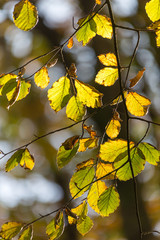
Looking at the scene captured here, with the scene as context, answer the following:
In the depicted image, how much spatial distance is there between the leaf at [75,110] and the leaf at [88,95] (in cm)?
1

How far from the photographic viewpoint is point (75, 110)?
0.69 m

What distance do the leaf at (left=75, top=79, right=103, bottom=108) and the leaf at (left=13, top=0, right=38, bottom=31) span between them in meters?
0.16

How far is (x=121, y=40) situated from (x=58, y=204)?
256 centimetres

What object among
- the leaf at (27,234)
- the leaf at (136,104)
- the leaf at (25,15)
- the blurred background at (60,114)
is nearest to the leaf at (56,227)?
the leaf at (27,234)

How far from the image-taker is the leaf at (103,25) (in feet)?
2.41

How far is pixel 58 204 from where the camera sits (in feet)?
15.3

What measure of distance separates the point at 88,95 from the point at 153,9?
234 millimetres

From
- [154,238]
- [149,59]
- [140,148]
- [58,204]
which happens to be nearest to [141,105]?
[140,148]

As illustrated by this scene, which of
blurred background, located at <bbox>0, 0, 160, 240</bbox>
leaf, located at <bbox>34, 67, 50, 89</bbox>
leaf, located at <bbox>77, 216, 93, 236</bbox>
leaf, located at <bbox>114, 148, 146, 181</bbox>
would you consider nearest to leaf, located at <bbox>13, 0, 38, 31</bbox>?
leaf, located at <bbox>34, 67, 50, 89</bbox>

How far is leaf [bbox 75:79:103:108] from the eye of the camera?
0.67 m

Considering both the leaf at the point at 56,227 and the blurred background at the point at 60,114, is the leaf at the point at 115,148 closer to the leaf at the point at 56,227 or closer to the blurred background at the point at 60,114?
the leaf at the point at 56,227

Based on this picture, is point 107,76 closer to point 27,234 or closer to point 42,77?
point 42,77

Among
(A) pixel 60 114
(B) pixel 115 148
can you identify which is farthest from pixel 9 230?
(A) pixel 60 114

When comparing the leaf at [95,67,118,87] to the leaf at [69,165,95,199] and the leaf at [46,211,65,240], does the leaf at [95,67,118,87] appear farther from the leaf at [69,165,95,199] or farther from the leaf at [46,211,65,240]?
the leaf at [46,211,65,240]
